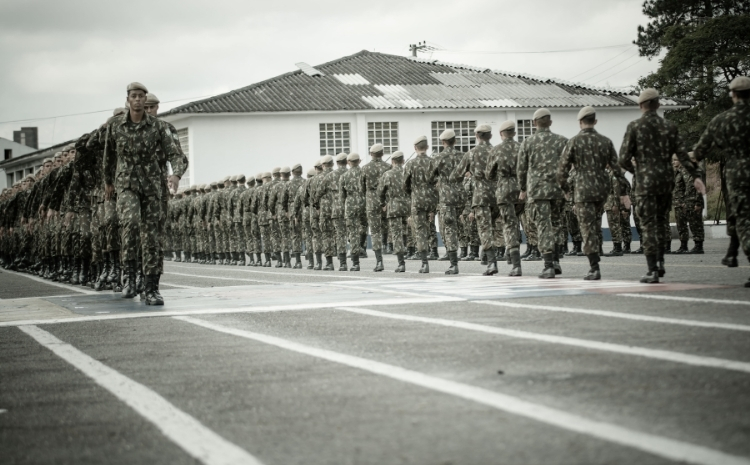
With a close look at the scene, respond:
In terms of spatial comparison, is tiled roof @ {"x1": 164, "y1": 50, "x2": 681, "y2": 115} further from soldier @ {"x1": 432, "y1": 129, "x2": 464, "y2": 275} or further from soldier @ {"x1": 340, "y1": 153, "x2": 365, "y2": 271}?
soldier @ {"x1": 432, "y1": 129, "x2": 464, "y2": 275}

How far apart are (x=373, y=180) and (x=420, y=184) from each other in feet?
7.51

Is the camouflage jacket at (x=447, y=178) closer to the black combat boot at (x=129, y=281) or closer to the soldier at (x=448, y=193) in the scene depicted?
the soldier at (x=448, y=193)

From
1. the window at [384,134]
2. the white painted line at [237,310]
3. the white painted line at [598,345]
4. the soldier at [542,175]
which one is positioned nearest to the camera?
the white painted line at [598,345]

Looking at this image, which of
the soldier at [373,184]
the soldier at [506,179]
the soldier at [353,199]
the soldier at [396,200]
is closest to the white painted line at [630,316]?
the soldier at [506,179]

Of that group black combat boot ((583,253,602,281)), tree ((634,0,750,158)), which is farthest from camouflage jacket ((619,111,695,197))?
tree ((634,0,750,158))

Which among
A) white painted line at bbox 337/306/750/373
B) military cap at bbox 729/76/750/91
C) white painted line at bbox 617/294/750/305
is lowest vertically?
white painted line at bbox 337/306/750/373

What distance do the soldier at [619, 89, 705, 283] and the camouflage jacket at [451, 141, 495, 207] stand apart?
15.1 ft

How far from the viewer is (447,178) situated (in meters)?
19.1

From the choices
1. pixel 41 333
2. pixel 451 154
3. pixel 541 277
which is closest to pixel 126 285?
pixel 41 333

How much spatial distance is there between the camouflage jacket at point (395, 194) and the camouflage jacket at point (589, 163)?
18.8ft

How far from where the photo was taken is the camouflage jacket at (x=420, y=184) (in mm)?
18688

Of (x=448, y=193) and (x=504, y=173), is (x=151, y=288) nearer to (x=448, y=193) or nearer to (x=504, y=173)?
(x=504, y=173)

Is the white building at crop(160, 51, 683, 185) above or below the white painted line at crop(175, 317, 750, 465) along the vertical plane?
above

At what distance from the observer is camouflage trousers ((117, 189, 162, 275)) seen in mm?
12047
